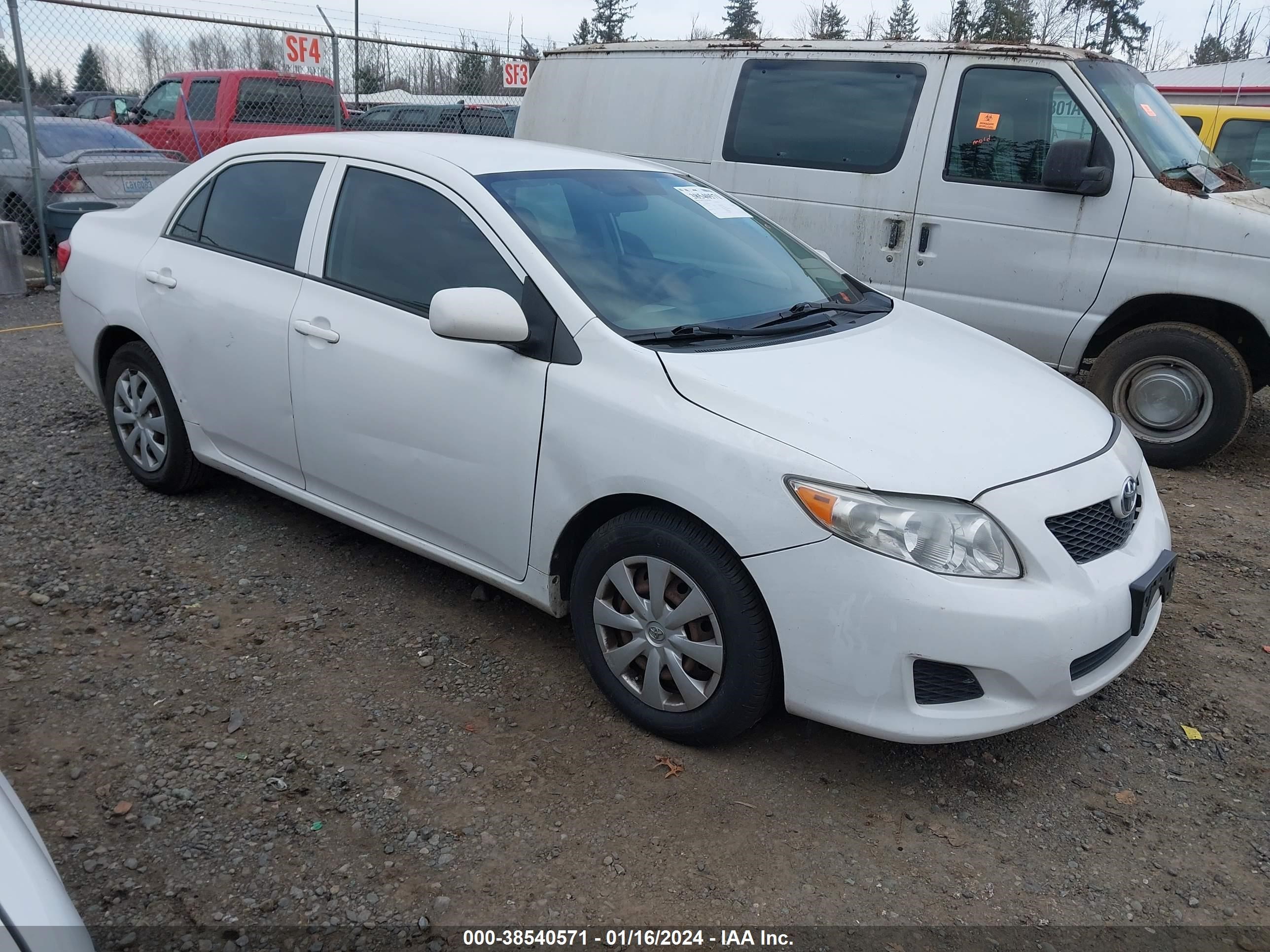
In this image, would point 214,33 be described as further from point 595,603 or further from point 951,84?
point 595,603

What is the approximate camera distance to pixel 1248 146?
31.9 ft

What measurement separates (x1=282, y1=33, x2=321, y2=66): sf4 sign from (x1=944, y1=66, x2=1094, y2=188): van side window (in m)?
7.49

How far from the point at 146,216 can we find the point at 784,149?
3.63 metres

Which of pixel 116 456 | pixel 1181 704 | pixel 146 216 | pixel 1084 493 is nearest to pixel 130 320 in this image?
pixel 146 216

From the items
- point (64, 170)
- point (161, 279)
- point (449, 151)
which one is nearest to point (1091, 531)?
point (449, 151)

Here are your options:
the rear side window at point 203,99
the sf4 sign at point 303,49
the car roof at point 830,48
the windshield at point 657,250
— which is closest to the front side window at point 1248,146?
the car roof at point 830,48

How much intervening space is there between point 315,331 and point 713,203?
5.21 feet

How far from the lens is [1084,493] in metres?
2.85

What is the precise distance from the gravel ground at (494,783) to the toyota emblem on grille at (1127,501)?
2.34 ft

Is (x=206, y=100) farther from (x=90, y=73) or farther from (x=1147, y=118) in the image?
(x=1147, y=118)

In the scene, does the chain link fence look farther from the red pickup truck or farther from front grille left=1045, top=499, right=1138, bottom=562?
front grille left=1045, top=499, right=1138, bottom=562

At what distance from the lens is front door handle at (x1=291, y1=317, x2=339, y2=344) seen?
359 centimetres

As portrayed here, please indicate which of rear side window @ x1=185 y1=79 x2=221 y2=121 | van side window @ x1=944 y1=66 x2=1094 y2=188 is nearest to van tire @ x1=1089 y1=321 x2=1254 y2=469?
van side window @ x1=944 y1=66 x2=1094 y2=188

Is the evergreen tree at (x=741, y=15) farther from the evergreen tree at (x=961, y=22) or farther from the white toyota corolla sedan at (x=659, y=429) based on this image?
the white toyota corolla sedan at (x=659, y=429)
